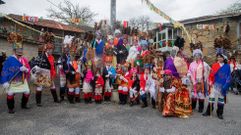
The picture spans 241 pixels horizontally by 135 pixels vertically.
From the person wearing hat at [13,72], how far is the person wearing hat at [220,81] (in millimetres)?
4942

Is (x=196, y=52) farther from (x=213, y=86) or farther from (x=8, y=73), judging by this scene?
(x=8, y=73)

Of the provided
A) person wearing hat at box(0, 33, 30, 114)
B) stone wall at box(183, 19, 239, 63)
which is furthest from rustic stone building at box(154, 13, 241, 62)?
person wearing hat at box(0, 33, 30, 114)

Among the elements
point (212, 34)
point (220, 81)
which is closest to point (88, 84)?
point (220, 81)

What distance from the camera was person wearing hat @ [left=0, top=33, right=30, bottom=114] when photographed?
20.3 ft

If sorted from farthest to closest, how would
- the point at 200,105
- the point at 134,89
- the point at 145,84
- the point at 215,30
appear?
the point at 215,30
the point at 134,89
the point at 145,84
the point at 200,105

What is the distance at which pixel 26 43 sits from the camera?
14500mm

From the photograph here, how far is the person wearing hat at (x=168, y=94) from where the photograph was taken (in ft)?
19.7

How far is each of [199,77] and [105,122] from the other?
285 centimetres

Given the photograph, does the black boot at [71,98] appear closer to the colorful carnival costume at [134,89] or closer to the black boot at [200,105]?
the colorful carnival costume at [134,89]

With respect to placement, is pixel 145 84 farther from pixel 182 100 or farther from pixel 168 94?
pixel 182 100

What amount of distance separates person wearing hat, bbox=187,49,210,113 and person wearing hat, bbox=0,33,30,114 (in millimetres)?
4550

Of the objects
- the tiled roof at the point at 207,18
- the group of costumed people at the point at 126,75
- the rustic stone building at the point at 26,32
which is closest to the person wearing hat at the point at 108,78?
the group of costumed people at the point at 126,75

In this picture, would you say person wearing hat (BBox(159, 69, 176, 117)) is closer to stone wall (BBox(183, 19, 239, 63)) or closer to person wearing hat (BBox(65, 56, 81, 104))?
person wearing hat (BBox(65, 56, 81, 104))

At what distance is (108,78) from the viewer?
7.90 meters
